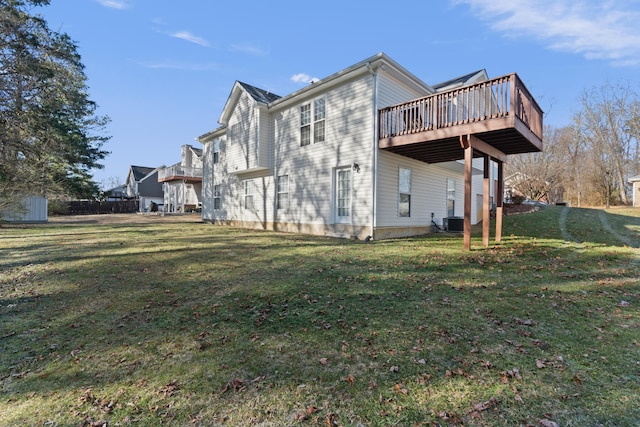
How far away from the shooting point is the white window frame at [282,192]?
1368 centimetres

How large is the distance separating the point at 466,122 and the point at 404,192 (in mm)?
3856

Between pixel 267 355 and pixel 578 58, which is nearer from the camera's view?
pixel 267 355

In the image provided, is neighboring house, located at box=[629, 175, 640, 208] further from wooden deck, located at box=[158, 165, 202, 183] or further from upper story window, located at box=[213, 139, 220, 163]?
wooden deck, located at box=[158, 165, 202, 183]

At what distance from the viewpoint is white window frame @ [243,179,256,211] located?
619 inches

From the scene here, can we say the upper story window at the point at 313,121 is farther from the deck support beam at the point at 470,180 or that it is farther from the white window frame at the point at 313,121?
the deck support beam at the point at 470,180

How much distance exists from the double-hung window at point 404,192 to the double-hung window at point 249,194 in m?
7.71

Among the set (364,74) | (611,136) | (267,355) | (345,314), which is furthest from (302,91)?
(611,136)

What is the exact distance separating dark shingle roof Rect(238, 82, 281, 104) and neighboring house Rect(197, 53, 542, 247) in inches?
3.9

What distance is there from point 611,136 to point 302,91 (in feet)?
112

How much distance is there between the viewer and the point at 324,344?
320 cm

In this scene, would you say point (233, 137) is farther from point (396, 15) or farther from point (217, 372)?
point (217, 372)

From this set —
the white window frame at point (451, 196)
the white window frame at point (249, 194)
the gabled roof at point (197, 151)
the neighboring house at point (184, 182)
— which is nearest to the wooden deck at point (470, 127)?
the white window frame at point (451, 196)

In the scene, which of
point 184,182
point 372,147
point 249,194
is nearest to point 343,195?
point 372,147

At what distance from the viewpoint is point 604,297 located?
4.51 metres
